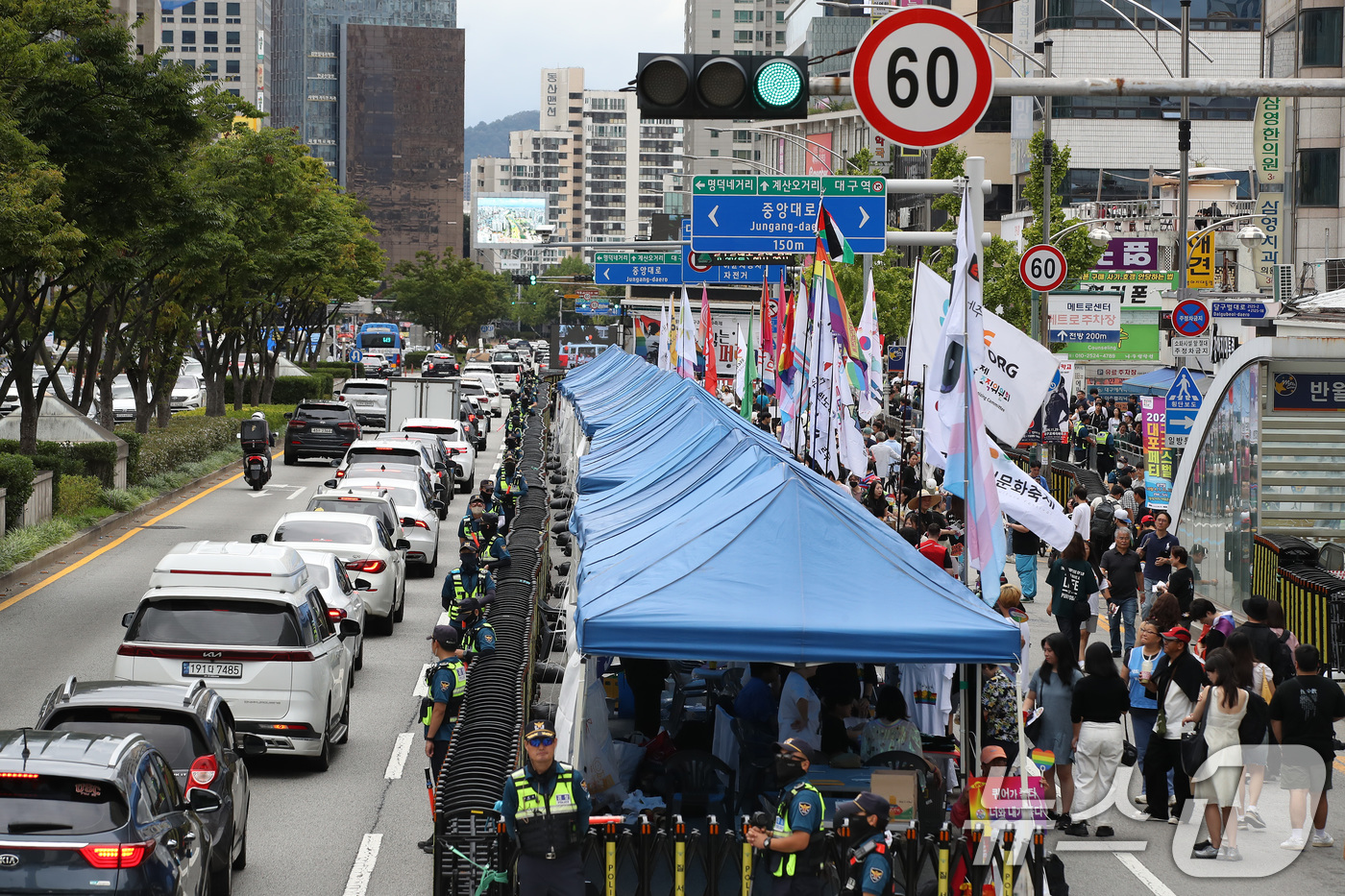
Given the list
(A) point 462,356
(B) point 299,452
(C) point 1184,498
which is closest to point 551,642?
(C) point 1184,498

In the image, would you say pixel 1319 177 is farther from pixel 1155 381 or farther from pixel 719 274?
pixel 719 274

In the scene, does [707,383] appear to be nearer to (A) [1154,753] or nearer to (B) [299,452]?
(B) [299,452]

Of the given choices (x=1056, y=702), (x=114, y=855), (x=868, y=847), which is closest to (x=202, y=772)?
(x=114, y=855)

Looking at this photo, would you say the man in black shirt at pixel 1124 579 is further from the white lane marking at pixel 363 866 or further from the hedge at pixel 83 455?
the hedge at pixel 83 455

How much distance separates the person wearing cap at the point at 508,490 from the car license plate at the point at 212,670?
9.42 meters

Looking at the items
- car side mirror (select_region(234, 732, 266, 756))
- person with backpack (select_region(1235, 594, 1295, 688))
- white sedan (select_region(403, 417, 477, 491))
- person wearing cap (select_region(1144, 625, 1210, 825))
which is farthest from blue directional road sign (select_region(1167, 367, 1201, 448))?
car side mirror (select_region(234, 732, 266, 756))

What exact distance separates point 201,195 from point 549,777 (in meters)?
24.5

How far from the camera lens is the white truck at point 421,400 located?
46.6m

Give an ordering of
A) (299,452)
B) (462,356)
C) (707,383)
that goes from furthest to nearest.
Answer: (462,356) < (299,452) < (707,383)

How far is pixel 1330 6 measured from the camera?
180 ft

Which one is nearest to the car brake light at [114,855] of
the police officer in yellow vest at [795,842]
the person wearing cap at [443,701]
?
the police officer in yellow vest at [795,842]

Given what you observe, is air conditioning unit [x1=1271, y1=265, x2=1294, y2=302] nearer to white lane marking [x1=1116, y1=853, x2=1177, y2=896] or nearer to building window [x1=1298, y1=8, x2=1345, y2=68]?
building window [x1=1298, y1=8, x2=1345, y2=68]

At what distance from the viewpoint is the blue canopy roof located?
9.38 meters

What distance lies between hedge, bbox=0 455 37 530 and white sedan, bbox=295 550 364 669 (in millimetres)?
8936
